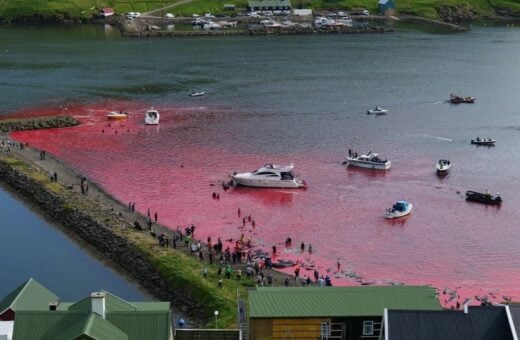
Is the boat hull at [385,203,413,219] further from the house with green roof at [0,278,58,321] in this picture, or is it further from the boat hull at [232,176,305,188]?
the house with green roof at [0,278,58,321]

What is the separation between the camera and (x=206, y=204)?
70688 mm

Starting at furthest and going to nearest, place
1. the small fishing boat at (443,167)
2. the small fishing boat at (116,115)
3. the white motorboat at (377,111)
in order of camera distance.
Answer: the white motorboat at (377,111) < the small fishing boat at (116,115) < the small fishing boat at (443,167)

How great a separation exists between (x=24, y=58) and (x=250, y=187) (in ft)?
282

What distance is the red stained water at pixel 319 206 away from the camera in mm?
57906

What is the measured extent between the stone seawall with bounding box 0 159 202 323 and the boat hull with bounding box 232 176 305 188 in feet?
50.4

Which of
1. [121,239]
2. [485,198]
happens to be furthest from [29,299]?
[485,198]

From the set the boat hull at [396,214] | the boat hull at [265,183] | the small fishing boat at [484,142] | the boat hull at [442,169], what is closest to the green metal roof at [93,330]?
the boat hull at [396,214]

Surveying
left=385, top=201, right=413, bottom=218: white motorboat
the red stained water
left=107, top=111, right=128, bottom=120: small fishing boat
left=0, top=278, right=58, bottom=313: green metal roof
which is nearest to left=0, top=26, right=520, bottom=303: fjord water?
the red stained water

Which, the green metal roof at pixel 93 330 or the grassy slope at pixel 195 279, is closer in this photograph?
the green metal roof at pixel 93 330

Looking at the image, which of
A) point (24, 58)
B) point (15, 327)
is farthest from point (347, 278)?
point (24, 58)

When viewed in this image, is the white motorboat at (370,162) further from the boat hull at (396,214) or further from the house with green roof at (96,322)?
the house with green roof at (96,322)

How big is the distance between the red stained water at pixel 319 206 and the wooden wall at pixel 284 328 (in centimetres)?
1465

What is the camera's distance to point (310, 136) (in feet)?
314

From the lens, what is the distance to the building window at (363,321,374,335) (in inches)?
1571
